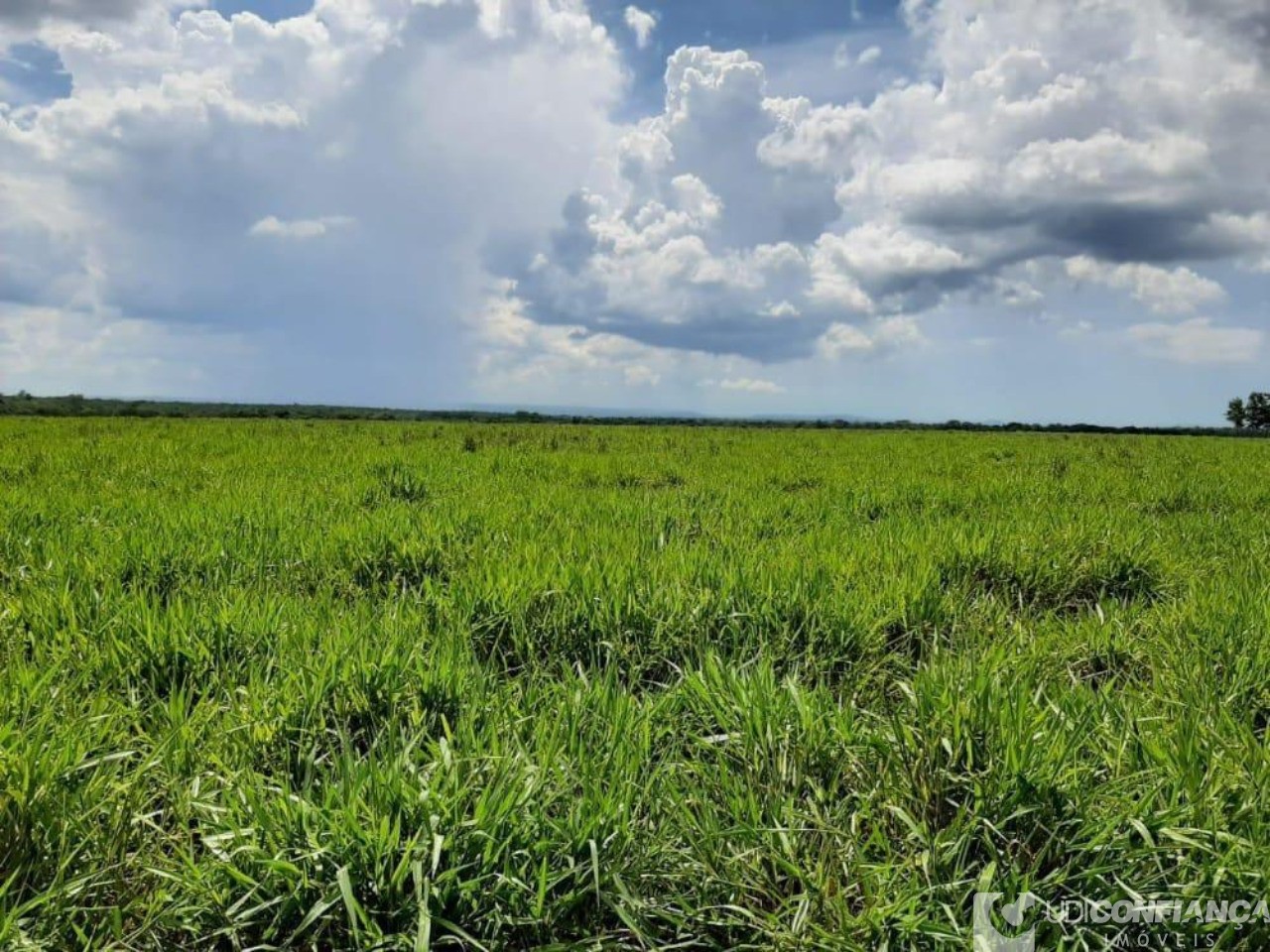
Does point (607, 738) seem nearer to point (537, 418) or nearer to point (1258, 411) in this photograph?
point (537, 418)

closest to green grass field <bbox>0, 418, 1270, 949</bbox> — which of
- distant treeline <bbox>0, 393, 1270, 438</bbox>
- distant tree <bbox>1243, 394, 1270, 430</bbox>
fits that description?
distant treeline <bbox>0, 393, 1270, 438</bbox>

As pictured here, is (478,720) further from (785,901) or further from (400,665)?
(785,901)

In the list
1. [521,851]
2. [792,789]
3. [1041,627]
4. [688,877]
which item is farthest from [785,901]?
[1041,627]

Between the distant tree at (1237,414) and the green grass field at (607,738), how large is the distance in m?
166

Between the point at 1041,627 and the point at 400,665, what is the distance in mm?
3139

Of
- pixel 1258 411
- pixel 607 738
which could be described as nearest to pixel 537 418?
pixel 607 738

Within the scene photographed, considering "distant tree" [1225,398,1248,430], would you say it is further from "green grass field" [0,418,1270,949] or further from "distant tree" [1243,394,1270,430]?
"green grass field" [0,418,1270,949]

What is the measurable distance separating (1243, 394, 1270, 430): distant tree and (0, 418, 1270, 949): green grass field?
Answer: 162701 mm

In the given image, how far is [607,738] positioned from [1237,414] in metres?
173

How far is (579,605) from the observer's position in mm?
3412

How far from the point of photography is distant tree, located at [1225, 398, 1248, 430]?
130m

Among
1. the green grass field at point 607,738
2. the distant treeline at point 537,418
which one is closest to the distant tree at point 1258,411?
the distant treeline at point 537,418

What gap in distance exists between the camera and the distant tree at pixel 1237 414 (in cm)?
12962

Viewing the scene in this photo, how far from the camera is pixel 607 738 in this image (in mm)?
2209
